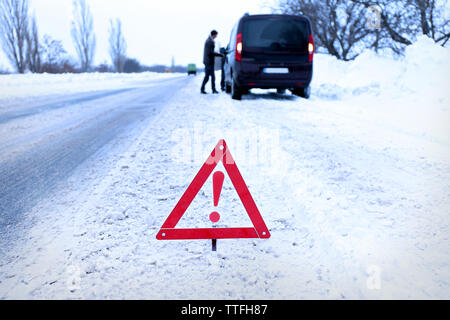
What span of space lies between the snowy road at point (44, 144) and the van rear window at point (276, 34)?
335 cm

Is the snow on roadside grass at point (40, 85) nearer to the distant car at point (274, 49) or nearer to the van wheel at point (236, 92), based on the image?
the van wheel at point (236, 92)

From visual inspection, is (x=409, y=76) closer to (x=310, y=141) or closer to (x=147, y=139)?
(x=310, y=141)

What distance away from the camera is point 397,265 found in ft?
6.10

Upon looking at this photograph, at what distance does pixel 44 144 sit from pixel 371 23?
1227 centimetres

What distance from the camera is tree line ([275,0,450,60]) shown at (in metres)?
9.74

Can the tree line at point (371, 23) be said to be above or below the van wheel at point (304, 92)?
above

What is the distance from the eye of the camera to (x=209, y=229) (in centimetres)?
196

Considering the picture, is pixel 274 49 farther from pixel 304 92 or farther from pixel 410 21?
pixel 410 21

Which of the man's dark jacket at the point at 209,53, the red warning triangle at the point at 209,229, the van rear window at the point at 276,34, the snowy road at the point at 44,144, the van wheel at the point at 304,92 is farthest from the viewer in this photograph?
the man's dark jacket at the point at 209,53

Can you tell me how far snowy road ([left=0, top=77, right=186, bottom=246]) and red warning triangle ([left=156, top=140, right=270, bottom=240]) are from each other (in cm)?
123

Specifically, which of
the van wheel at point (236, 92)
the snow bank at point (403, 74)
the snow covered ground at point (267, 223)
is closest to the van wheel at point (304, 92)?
the snow bank at point (403, 74)

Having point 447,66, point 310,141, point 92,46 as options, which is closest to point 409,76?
point 447,66

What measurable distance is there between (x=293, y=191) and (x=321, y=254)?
0.98 meters

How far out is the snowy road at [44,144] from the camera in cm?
295
